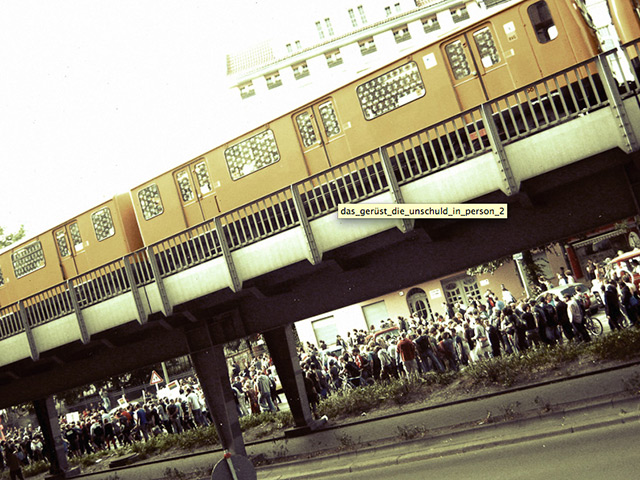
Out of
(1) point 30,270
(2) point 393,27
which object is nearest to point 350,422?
(1) point 30,270

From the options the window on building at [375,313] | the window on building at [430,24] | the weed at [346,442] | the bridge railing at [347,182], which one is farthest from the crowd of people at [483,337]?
the window on building at [430,24]

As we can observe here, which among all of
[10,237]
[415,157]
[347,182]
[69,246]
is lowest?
[415,157]

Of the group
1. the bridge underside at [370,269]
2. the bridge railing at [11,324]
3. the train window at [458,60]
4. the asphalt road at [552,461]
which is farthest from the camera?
the bridge railing at [11,324]

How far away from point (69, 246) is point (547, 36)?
1488 centimetres

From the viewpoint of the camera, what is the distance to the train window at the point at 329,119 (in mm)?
14047

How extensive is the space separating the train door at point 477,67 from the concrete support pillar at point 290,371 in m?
8.17

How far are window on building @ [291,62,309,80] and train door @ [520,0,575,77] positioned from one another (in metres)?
45.6

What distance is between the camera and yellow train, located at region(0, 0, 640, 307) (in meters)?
12.1

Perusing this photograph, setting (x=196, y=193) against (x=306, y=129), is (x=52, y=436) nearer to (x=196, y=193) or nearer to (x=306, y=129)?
(x=196, y=193)

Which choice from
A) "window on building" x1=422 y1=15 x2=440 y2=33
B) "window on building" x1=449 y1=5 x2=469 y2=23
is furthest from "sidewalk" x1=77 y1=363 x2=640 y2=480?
"window on building" x1=449 y1=5 x2=469 y2=23

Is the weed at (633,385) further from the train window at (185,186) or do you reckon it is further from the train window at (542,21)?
Result: the train window at (185,186)

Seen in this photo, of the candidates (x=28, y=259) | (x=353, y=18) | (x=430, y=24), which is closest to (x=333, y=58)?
(x=353, y=18)

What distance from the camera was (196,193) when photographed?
15.9 metres

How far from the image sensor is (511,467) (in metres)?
9.76
